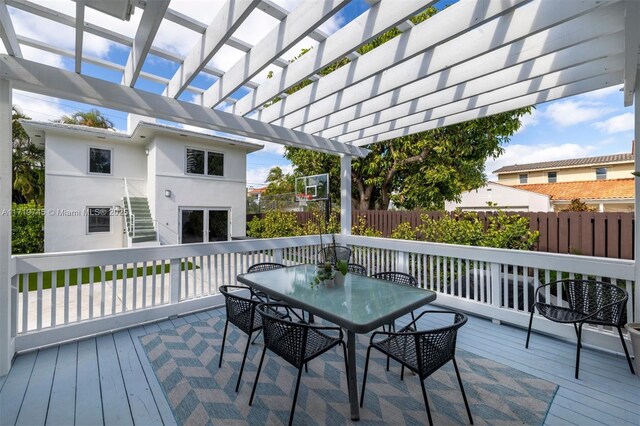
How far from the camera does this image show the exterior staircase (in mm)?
9125

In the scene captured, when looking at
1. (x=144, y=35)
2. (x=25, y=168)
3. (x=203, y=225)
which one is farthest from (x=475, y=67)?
(x=25, y=168)

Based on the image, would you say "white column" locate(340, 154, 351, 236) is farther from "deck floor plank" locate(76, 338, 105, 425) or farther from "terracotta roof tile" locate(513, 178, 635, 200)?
"terracotta roof tile" locate(513, 178, 635, 200)

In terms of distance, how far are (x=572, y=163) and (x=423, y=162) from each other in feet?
51.7

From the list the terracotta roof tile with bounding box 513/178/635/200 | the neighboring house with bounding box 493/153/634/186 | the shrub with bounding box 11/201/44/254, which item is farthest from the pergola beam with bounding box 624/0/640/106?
the neighboring house with bounding box 493/153/634/186

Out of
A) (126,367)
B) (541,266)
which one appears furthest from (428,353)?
(126,367)

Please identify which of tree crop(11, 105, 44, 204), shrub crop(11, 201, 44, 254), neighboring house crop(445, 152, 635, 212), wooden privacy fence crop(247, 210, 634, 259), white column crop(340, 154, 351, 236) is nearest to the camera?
wooden privacy fence crop(247, 210, 634, 259)

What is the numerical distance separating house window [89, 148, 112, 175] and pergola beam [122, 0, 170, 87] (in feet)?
28.6

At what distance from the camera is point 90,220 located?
954 centimetres

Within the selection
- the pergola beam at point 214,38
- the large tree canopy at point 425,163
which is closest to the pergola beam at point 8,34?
the pergola beam at point 214,38

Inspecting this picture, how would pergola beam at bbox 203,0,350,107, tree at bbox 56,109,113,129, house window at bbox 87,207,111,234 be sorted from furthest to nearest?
tree at bbox 56,109,113,129 → house window at bbox 87,207,111,234 → pergola beam at bbox 203,0,350,107

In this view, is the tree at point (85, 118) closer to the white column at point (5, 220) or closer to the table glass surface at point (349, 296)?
the white column at point (5, 220)

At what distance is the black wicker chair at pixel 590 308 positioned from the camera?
8.25ft

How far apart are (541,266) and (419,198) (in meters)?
6.57

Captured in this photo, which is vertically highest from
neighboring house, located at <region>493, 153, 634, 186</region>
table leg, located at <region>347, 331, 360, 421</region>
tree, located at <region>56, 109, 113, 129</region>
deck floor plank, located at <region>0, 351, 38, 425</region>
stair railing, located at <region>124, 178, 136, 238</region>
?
tree, located at <region>56, 109, 113, 129</region>
